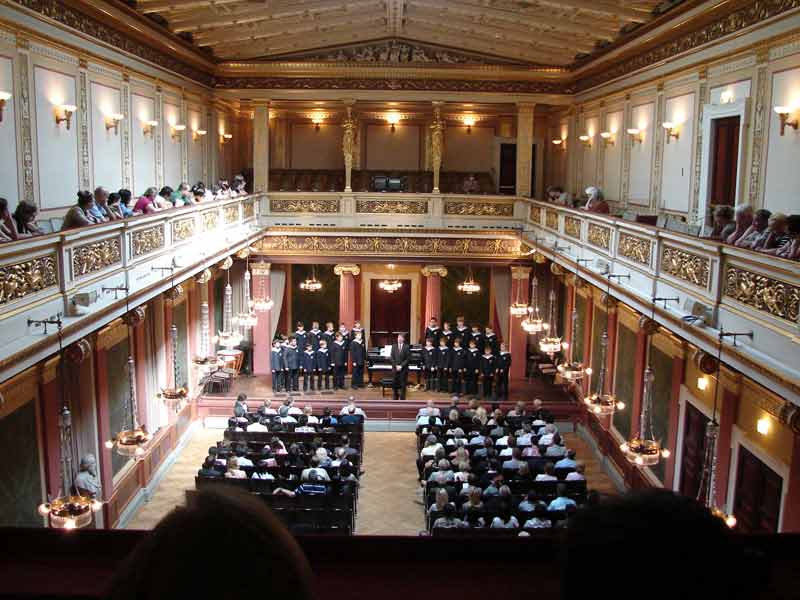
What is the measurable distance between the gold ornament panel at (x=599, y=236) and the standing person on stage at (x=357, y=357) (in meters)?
8.71

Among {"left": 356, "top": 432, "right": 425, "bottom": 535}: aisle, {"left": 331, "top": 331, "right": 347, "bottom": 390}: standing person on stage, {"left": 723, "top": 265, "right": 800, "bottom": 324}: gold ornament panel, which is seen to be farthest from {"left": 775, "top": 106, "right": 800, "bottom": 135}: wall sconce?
{"left": 331, "top": 331, "right": 347, "bottom": 390}: standing person on stage

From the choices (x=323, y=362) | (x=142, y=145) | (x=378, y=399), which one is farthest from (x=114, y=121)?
(x=378, y=399)

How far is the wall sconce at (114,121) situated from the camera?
1318 cm

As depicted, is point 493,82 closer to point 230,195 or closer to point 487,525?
point 230,195

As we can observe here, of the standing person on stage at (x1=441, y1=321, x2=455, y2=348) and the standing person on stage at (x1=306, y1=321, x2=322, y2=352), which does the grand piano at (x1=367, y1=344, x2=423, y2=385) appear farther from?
the standing person on stage at (x1=306, y1=321, x2=322, y2=352)

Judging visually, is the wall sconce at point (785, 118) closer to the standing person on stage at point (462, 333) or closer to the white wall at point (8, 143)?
the white wall at point (8, 143)

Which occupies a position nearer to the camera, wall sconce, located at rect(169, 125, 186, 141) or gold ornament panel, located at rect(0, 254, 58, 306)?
gold ornament panel, located at rect(0, 254, 58, 306)

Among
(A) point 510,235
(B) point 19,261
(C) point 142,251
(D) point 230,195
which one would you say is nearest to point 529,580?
(B) point 19,261

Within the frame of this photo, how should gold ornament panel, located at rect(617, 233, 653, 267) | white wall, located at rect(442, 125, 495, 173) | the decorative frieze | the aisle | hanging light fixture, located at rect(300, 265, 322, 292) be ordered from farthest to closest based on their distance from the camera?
white wall, located at rect(442, 125, 495, 173) < hanging light fixture, located at rect(300, 265, 322, 292) < the aisle < gold ornament panel, located at rect(617, 233, 653, 267) < the decorative frieze

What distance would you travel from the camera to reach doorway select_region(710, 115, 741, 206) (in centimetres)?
1188

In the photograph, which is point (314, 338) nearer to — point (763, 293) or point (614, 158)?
point (614, 158)

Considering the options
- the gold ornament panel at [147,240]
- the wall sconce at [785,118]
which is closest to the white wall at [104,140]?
the gold ornament panel at [147,240]

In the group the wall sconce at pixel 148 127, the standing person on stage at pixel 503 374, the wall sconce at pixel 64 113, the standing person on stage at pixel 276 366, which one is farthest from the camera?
the standing person on stage at pixel 276 366

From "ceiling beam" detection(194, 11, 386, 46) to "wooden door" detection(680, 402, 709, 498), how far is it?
11.2 m
